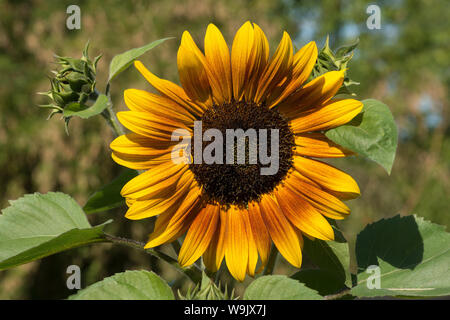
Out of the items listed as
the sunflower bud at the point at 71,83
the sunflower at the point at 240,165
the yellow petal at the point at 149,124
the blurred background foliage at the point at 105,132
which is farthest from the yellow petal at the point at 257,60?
the blurred background foliage at the point at 105,132

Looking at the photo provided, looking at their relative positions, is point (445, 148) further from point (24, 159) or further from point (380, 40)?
point (24, 159)

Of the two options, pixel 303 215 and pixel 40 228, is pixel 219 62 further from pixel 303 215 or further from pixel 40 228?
pixel 40 228

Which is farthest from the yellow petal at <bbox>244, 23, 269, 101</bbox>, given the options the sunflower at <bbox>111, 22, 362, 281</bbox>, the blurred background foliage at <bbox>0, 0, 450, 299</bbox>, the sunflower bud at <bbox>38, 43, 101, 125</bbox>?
the blurred background foliage at <bbox>0, 0, 450, 299</bbox>

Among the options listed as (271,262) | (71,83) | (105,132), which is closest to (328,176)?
(271,262)

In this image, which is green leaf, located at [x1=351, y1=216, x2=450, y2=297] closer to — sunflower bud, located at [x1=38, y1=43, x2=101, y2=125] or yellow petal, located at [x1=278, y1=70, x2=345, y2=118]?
yellow petal, located at [x1=278, y1=70, x2=345, y2=118]

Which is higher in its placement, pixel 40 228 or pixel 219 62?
pixel 219 62

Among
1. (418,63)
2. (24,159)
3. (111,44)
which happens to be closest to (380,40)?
(418,63)
